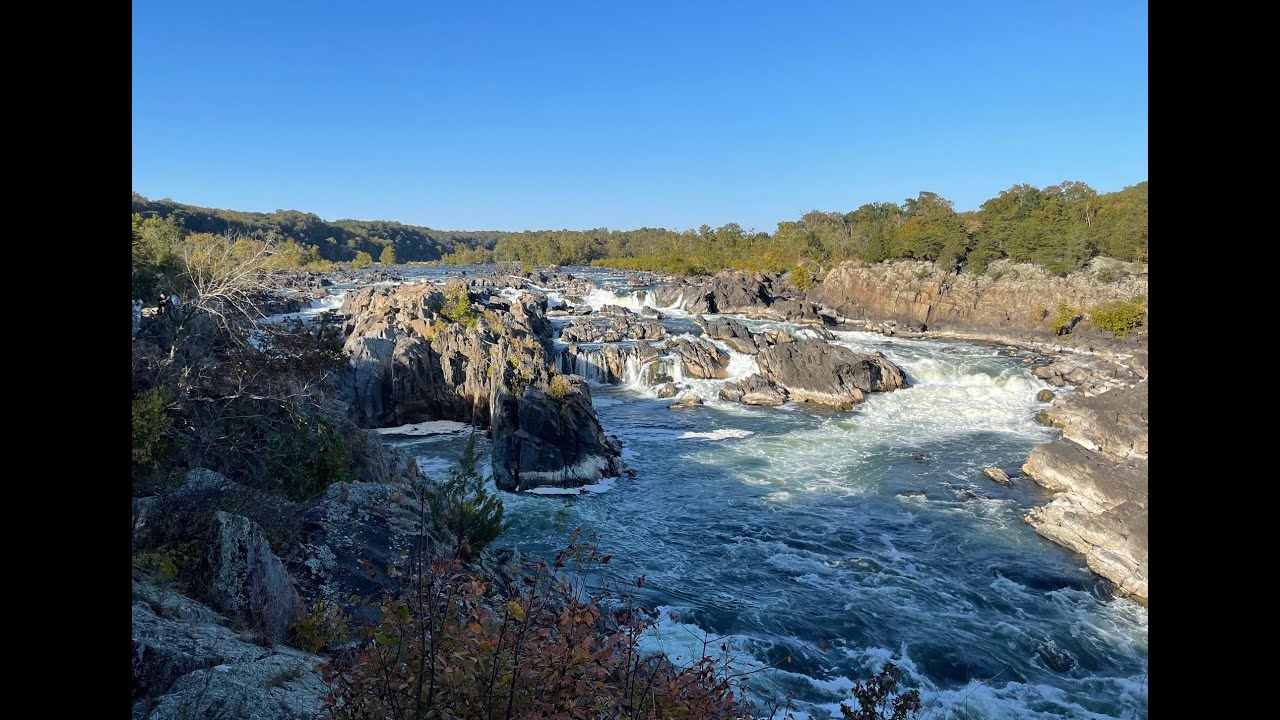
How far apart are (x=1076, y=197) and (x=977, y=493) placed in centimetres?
4664

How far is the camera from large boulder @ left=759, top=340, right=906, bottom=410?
26.2 m

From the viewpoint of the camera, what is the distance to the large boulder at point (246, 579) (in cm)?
595

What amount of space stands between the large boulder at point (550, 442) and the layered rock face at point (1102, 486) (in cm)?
1064

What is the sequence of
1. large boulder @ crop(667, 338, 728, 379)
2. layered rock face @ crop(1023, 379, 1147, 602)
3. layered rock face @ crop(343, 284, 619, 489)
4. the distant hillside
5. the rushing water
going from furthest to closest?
the distant hillside
large boulder @ crop(667, 338, 728, 379)
layered rock face @ crop(343, 284, 619, 489)
layered rock face @ crop(1023, 379, 1147, 602)
the rushing water

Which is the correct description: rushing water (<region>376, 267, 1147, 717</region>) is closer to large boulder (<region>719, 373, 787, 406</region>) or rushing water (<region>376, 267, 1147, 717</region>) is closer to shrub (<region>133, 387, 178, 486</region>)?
large boulder (<region>719, 373, 787, 406</region>)

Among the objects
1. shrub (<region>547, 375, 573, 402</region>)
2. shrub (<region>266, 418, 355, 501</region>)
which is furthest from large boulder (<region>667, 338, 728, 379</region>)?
shrub (<region>266, 418, 355, 501</region>)

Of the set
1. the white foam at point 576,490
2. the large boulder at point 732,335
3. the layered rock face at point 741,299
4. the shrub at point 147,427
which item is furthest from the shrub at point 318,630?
the layered rock face at point 741,299

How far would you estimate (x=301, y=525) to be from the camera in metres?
7.94

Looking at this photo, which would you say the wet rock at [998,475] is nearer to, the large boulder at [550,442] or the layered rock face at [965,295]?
the large boulder at [550,442]

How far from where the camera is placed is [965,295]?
4188 centimetres

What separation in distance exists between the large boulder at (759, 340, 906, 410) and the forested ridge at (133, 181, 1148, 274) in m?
11.8

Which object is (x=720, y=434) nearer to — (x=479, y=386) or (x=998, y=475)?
(x=998, y=475)

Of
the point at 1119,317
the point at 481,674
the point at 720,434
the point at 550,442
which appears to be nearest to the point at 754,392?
the point at 720,434
